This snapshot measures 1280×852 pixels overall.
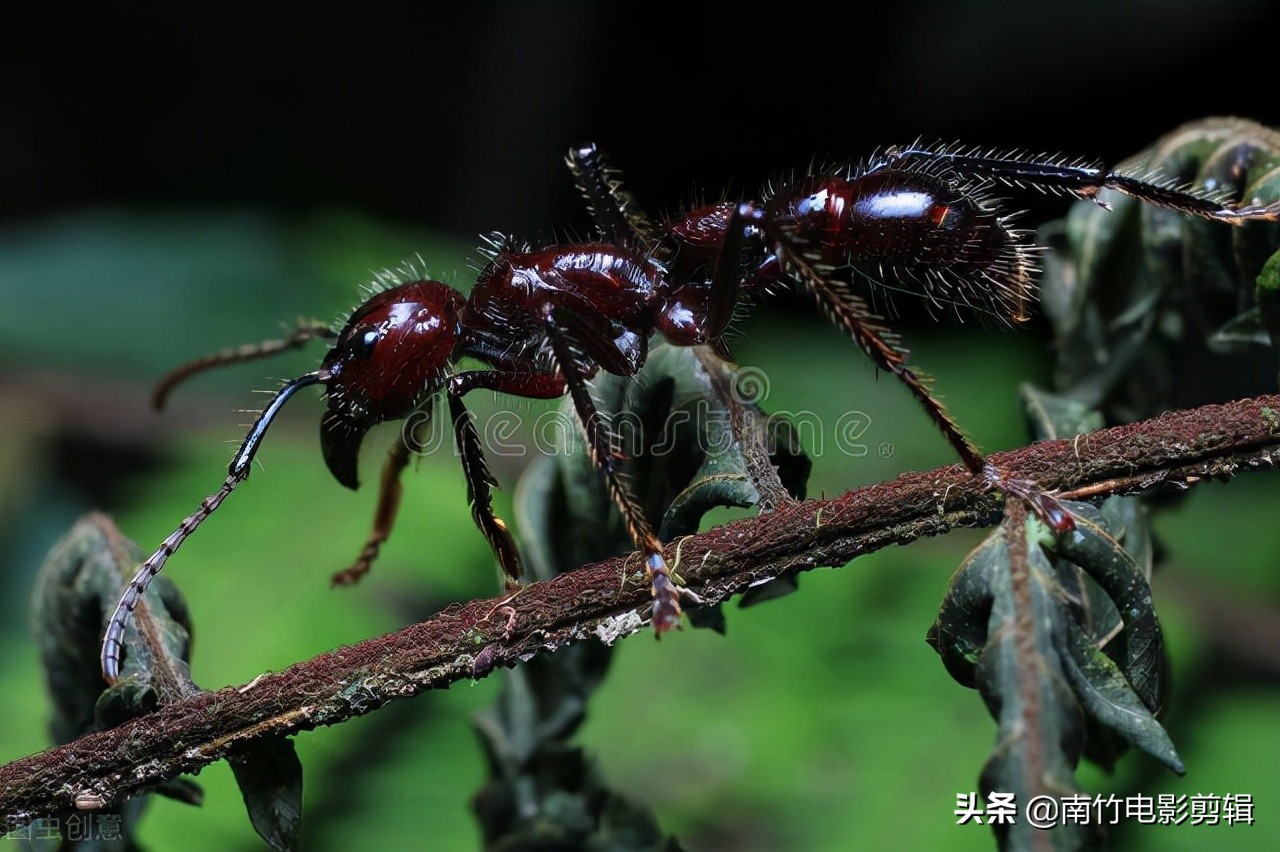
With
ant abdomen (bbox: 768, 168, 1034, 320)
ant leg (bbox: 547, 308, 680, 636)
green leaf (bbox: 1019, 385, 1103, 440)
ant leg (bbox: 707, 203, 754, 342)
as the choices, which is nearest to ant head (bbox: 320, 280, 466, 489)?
ant leg (bbox: 547, 308, 680, 636)

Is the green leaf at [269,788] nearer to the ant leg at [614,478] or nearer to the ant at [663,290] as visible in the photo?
the ant at [663,290]

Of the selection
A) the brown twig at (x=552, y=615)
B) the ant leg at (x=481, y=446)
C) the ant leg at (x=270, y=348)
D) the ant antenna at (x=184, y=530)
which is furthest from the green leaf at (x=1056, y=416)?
the ant leg at (x=270, y=348)

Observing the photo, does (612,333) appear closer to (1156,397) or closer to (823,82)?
(1156,397)

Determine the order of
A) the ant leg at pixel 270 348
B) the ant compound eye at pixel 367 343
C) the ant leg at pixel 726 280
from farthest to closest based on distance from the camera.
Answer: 1. the ant leg at pixel 270 348
2. the ant compound eye at pixel 367 343
3. the ant leg at pixel 726 280

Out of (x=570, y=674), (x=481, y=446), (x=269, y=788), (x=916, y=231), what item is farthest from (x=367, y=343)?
(x=916, y=231)

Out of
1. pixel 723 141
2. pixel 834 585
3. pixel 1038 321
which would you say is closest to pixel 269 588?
pixel 834 585

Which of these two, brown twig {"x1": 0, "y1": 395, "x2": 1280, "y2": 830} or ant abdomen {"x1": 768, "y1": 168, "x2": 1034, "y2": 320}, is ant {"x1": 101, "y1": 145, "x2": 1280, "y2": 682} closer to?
ant abdomen {"x1": 768, "y1": 168, "x2": 1034, "y2": 320}
